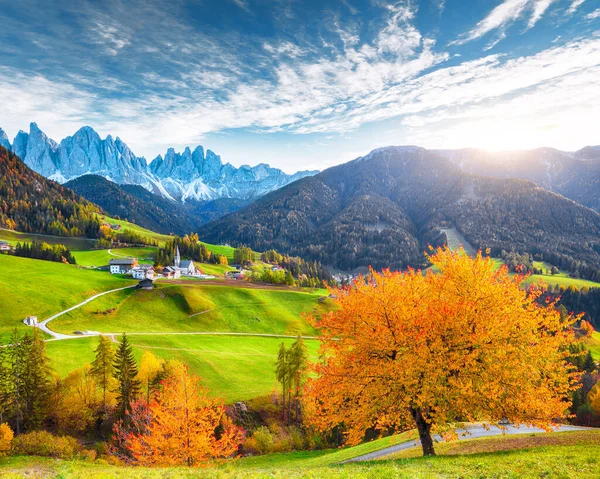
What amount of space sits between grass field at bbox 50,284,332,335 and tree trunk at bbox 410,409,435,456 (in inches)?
3379

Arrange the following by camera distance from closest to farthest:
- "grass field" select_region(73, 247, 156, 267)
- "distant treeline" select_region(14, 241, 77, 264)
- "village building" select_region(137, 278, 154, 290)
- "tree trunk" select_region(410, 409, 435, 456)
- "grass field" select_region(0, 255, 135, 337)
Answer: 1. "tree trunk" select_region(410, 409, 435, 456)
2. "grass field" select_region(0, 255, 135, 337)
3. "village building" select_region(137, 278, 154, 290)
4. "distant treeline" select_region(14, 241, 77, 264)
5. "grass field" select_region(73, 247, 156, 267)

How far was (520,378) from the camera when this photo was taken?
22.2 meters

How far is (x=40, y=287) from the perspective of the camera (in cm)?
10188

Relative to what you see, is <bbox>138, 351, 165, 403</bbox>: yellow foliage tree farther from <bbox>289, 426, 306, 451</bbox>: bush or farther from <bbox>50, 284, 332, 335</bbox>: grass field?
<bbox>50, 284, 332, 335</bbox>: grass field

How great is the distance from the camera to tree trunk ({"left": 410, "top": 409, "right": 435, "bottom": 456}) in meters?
25.8

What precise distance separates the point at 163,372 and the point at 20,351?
67.6 ft

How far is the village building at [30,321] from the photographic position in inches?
3260

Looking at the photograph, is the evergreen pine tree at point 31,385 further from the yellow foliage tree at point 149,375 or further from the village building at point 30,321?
the village building at point 30,321

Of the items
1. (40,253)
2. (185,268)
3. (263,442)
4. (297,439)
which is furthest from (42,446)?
(40,253)

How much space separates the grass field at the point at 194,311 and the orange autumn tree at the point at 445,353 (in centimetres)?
8434

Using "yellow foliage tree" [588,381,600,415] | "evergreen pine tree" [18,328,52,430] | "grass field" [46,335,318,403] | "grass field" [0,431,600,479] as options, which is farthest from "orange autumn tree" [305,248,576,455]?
"yellow foliage tree" [588,381,600,415]

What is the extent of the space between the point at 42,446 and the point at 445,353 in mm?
51911

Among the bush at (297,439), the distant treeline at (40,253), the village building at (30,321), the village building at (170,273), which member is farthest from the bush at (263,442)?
the distant treeline at (40,253)

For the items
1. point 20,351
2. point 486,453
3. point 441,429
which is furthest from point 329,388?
point 20,351
